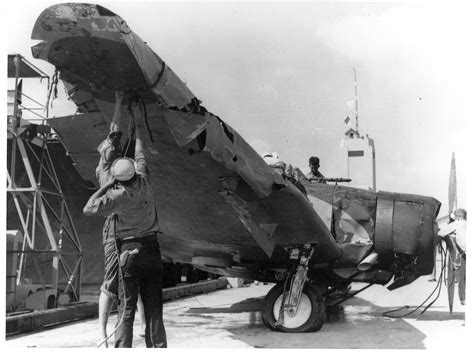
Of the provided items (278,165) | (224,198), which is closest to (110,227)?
(224,198)

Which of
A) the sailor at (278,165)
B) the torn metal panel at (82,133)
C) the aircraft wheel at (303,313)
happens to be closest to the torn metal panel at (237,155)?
the torn metal panel at (82,133)

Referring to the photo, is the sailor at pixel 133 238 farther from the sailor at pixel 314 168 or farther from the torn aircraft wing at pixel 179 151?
the sailor at pixel 314 168

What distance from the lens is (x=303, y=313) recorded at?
671cm

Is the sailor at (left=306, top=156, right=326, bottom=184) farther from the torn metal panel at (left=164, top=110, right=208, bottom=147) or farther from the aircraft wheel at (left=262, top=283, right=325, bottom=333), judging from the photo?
the torn metal panel at (left=164, top=110, right=208, bottom=147)

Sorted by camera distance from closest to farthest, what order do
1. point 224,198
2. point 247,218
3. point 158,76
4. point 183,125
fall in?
point 158,76 < point 183,125 < point 224,198 < point 247,218

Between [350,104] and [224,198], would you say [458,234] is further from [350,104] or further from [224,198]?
[350,104]

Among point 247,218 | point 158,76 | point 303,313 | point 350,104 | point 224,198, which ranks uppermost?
point 350,104

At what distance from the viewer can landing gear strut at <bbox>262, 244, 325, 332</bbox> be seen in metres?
6.61

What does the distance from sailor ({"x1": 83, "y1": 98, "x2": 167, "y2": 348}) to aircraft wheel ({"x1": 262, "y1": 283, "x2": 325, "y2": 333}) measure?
2405mm

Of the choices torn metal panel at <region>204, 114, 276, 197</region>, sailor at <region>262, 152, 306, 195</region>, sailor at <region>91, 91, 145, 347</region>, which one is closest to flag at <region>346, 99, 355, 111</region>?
sailor at <region>262, 152, 306, 195</region>

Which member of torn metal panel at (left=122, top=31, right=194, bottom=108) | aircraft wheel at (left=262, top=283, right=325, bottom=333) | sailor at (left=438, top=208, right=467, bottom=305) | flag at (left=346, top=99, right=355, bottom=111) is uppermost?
flag at (left=346, top=99, right=355, bottom=111)

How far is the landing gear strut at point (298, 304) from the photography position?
6605mm

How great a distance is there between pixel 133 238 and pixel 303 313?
2.95 m

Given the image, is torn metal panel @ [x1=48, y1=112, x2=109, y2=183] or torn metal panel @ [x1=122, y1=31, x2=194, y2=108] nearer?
torn metal panel @ [x1=122, y1=31, x2=194, y2=108]
